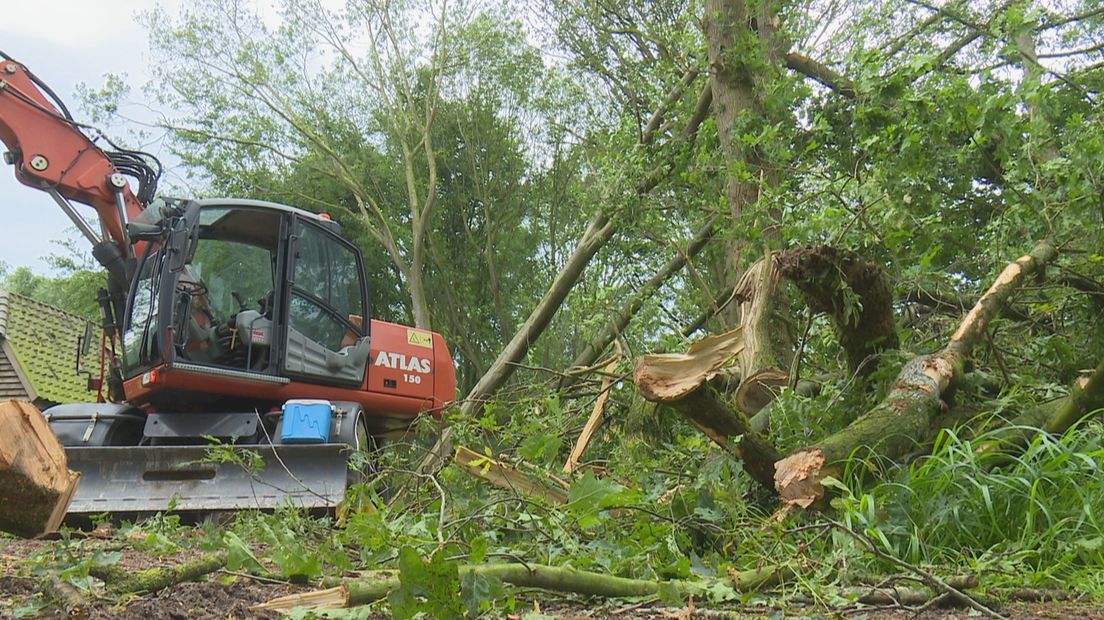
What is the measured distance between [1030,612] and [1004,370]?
2351 millimetres

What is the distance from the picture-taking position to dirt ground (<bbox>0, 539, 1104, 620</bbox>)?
2441 mm

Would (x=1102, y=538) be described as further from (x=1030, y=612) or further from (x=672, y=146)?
(x=672, y=146)

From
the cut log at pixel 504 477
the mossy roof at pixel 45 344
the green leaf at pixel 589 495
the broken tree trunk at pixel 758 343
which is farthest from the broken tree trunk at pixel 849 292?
the mossy roof at pixel 45 344

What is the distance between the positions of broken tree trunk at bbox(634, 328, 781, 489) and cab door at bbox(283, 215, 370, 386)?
4.84m

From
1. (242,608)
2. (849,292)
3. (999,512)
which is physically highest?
(849,292)

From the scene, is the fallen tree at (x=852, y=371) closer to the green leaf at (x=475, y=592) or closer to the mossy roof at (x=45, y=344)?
the green leaf at (x=475, y=592)

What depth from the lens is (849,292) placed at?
392cm

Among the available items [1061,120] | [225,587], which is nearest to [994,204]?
[1061,120]

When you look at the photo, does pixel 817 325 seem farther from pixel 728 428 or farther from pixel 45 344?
pixel 45 344

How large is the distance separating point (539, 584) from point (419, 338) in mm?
7180

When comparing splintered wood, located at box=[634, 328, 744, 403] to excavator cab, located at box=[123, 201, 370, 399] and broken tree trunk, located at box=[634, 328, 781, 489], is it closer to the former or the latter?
broken tree trunk, located at box=[634, 328, 781, 489]

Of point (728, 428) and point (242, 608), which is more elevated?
A: point (728, 428)

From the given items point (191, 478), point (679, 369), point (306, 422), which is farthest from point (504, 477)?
point (191, 478)

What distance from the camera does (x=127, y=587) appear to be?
2566 mm
